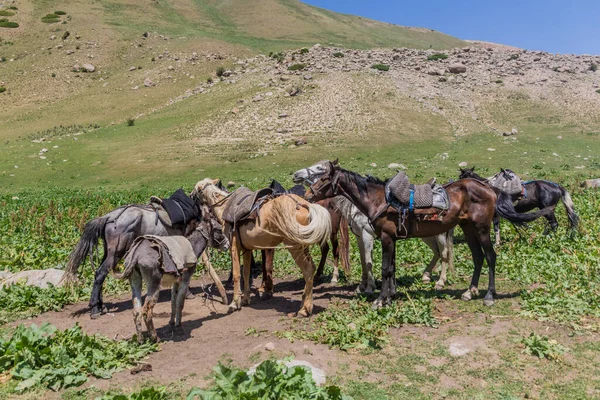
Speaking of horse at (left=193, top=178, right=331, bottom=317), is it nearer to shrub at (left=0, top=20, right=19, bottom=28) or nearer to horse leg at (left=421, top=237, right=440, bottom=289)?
horse leg at (left=421, top=237, right=440, bottom=289)

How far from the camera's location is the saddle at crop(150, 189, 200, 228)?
30.9 feet

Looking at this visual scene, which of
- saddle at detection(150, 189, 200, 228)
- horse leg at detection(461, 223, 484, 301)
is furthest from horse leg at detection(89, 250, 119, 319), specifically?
horse leg at detection(461, 223, 484, 301)

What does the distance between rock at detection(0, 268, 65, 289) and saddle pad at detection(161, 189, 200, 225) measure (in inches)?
124

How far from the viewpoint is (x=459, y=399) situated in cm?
539

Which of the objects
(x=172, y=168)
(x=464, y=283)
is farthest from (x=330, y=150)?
(x=464, y=283)

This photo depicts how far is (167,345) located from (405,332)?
3.99 meters

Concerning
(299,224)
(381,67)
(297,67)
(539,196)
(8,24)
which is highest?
(8,24)

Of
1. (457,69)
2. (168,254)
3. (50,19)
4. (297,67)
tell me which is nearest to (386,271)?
(168,254)

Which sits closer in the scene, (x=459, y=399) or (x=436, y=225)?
(x=459, y=399)

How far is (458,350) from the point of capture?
649cm

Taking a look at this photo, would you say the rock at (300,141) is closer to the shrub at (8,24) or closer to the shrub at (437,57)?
the shrub at (437,57)

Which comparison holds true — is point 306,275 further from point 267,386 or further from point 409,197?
point 267,386

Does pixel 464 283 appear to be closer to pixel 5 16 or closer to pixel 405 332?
pixel 405 332

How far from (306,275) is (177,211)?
10.6ft
